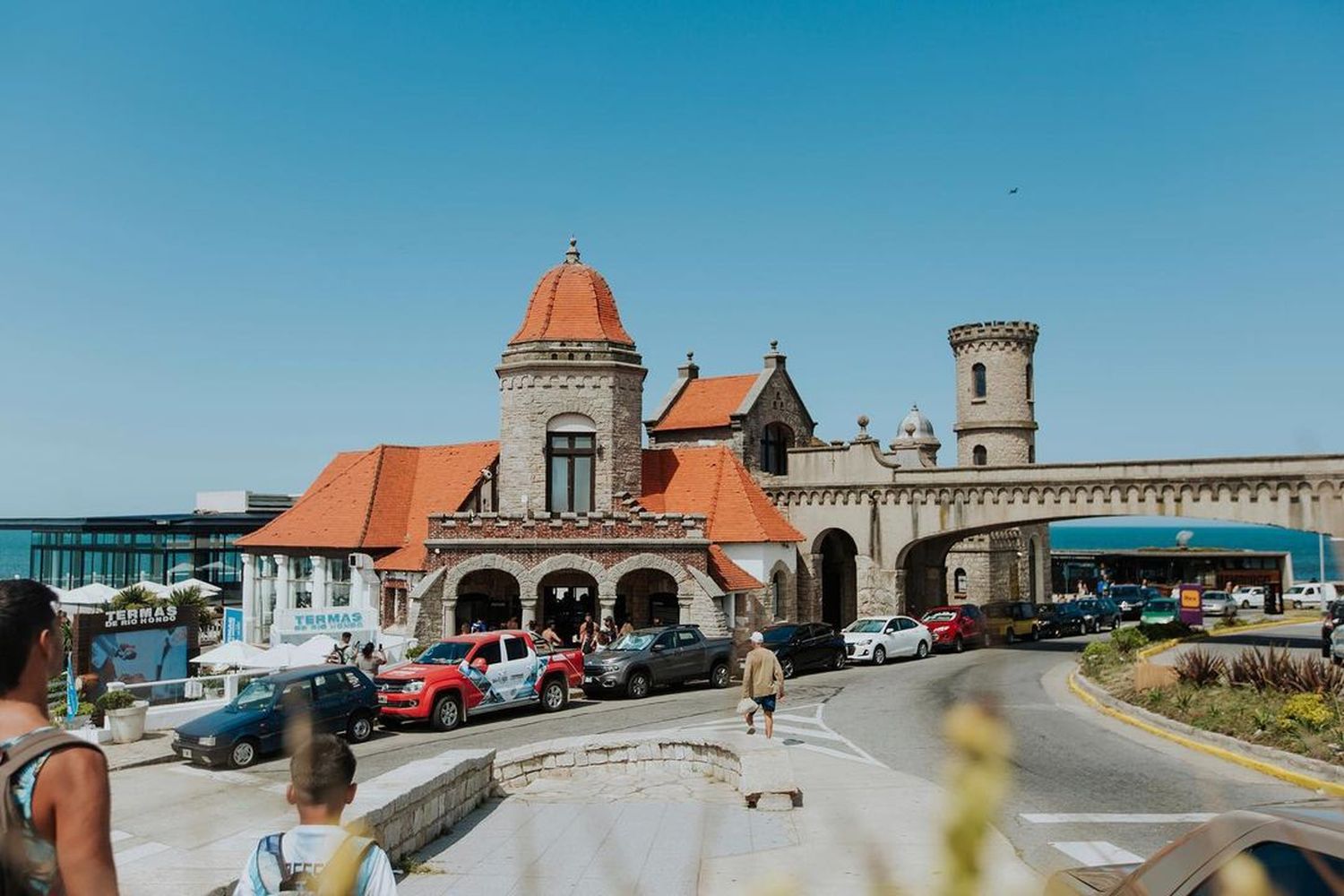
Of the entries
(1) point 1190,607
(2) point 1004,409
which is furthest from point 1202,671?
(2) point 1004,409

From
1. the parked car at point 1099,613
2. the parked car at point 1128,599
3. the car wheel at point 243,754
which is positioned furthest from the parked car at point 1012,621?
the car wheel at point 243,754

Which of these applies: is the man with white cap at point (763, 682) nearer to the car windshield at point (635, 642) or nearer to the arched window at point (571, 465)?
the car windshield at point (635, 642)

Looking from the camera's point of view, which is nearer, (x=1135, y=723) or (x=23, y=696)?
(x=23, y=696)

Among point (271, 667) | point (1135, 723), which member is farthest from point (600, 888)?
point (271, 667)

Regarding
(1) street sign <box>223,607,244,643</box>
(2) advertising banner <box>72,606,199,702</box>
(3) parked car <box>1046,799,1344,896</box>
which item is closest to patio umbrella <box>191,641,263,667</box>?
(2) advertising banner <box>72,606,199,702</box>

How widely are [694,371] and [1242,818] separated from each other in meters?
44.3

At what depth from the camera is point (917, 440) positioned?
186 ft

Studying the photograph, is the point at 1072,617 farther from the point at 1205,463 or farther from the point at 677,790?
the point at 677,790

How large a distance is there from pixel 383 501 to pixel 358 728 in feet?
59.9

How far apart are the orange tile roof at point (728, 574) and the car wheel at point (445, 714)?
485 inches

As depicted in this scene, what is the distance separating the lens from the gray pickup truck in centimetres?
2575

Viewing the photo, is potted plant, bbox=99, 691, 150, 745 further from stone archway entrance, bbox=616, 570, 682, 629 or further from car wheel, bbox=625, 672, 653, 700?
stone archway entrance, bbox=616, 570, 682, 629

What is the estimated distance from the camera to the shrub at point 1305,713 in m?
16.6

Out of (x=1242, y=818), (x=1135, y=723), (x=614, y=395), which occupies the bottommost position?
(x=1135, y=723)
